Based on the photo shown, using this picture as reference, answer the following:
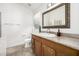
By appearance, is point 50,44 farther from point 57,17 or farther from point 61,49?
point 57,17

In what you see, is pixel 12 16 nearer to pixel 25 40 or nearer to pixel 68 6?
pixel 25 40

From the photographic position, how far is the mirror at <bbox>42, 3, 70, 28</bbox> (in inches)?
63.5

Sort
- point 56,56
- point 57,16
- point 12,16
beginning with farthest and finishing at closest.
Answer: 1. point 57,16
2. point 12,16
3. point 56,56

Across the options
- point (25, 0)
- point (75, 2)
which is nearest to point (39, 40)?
point (25, 0)

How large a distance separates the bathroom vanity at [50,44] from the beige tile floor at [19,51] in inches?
3.9

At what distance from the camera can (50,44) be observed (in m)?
1.46

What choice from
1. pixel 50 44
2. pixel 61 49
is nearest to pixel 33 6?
pixel 50 44

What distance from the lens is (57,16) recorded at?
161 cm

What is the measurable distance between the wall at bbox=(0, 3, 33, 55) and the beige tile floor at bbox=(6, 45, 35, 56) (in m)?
0.06

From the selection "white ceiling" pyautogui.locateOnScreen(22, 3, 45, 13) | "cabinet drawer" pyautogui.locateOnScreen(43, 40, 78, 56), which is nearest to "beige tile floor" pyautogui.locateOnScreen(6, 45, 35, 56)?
"cabinet drawer" pyautogui.locateOnScreen(43, 40, 78, 56)

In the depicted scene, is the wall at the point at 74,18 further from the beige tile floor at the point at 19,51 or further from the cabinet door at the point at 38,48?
the beige tile floor at the point at 19,51

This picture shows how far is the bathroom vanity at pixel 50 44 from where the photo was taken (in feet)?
3.92

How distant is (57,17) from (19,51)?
2.59 feet

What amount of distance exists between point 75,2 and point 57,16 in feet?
1.08
